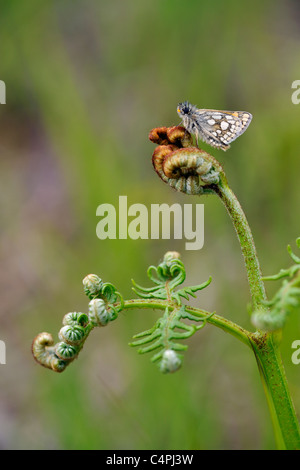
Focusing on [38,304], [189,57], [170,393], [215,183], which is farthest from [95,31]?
[215,183]

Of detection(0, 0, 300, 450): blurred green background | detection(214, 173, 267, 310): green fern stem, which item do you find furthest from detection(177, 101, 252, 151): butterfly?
detection(0, 0, 300, 450): blurred green background

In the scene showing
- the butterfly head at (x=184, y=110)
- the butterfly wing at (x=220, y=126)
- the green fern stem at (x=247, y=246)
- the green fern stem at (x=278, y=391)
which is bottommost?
the green fern stem at (x=278, y=391)

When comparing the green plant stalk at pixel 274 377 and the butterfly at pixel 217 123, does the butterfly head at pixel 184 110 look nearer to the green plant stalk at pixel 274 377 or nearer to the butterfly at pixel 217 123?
the butterfly at pixel 217 123

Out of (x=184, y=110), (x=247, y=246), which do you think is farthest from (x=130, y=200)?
(x=247, y=246)

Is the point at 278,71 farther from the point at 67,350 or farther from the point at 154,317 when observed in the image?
the point at 67,350

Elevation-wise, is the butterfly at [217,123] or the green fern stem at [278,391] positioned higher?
the butterfly at [217,123]

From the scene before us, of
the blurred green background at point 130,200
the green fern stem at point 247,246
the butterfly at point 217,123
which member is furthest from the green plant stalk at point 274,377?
the blurred green background at point 130,200
